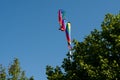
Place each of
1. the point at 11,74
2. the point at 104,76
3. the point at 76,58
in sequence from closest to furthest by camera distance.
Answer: the point at 104,76 < the point at 76,58 < the point at 11,74

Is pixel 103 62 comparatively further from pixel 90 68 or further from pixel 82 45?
pixel 82 45

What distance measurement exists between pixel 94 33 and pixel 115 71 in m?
6.33

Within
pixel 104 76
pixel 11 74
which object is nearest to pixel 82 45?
pixel 104 76

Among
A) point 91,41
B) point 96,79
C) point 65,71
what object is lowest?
point 96,79

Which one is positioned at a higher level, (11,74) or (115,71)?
(11,74)

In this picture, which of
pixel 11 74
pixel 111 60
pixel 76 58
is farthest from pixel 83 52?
pixel 11 74

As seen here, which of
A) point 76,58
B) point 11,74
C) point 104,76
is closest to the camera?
point 104,76

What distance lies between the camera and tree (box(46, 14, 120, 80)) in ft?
110

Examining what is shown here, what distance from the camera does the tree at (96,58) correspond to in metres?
33.6

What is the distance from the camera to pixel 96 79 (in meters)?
33.3

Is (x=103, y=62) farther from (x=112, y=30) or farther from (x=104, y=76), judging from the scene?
(x=112, y=30)

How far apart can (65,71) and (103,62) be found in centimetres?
529

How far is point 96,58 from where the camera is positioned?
3522 cm

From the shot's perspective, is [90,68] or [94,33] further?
[94,33]
